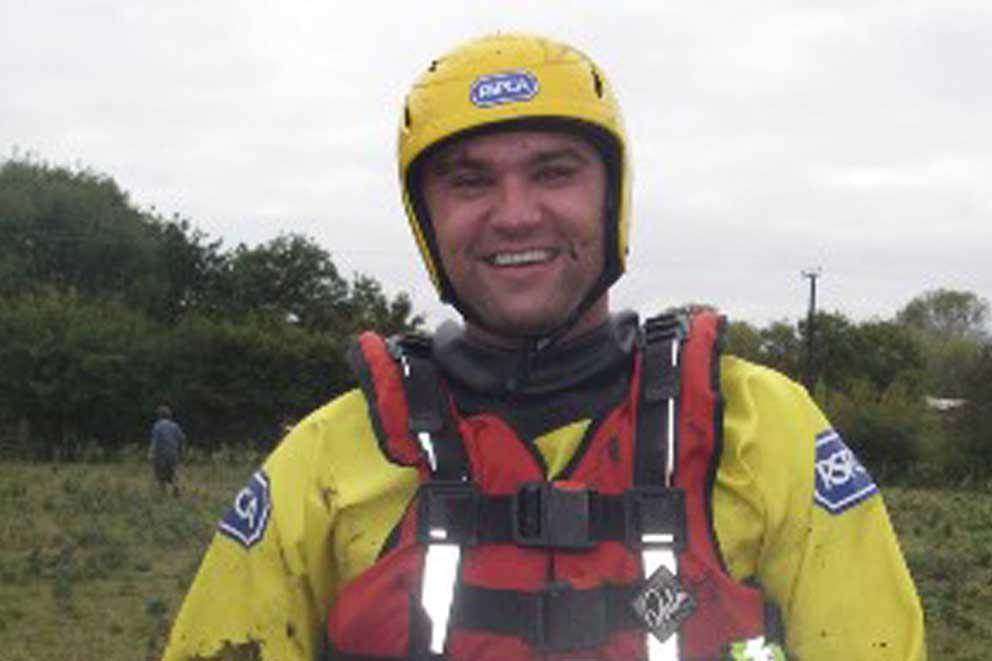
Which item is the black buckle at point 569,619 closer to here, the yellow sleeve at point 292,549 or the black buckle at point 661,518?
the black buckle at point 661,518

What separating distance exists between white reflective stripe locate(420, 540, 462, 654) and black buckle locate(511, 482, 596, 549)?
12 cm

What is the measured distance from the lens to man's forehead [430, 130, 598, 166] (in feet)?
9.17

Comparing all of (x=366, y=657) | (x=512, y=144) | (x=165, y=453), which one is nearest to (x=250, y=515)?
(x=366, y=657)

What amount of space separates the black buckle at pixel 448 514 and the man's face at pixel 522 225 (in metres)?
0.36

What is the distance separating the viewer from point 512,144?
280 centimetres

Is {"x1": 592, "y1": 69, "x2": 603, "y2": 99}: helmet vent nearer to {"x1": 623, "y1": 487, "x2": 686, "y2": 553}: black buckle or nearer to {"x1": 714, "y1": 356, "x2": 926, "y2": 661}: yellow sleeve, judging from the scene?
{"x1": 714, "y1": 356, "x2": 926, "y2": 661}: yellow sleeve

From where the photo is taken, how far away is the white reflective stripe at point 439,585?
2.61m

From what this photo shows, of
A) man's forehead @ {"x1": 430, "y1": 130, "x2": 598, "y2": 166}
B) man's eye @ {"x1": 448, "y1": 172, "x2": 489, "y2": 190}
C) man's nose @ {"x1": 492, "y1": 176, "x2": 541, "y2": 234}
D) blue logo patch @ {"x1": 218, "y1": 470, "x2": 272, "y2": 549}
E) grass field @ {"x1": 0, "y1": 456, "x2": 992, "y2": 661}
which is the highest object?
man's forehead @ {"x1": 430, "y1": 130, "x2": 598, "y2": 166}

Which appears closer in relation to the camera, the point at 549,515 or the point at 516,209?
the point at 549,515

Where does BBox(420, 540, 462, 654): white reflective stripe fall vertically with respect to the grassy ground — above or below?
above

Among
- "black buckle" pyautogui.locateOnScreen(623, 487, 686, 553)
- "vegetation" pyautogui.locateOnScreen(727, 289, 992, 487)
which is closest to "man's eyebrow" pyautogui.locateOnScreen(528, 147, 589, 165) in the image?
"black buckle" pyautogui.locateOnScreen(623, 487, 686, 553)

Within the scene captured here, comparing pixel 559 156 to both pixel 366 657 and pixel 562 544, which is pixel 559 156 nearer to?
pixel 562 544

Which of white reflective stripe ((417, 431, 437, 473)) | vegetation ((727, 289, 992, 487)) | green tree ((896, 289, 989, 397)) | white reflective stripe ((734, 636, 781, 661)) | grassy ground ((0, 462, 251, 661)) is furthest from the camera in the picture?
green tree ((896, 289, 989, 397))

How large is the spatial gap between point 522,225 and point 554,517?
1.72 ft
